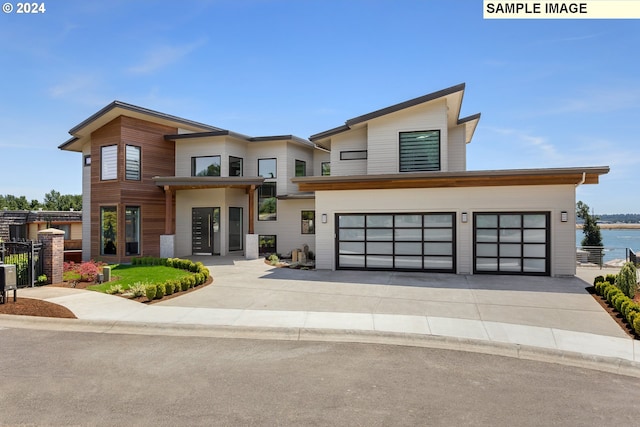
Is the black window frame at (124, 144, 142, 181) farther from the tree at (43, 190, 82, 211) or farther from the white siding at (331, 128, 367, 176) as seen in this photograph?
the tree at (43, 190, 82, 211)

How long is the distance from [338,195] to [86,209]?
51.3ft

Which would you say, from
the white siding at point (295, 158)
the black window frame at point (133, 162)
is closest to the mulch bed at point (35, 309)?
the black window frame at point (133, 162)

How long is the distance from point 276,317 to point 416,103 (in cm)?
1301

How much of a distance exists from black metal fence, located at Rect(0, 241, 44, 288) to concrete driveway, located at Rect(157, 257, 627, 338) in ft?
18.7

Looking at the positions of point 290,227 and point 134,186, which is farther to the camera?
point 290,227

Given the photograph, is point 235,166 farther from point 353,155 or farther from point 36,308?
point 36,308

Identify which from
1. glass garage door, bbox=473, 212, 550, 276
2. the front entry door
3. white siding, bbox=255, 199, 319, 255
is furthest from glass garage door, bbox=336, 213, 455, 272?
the front entry door

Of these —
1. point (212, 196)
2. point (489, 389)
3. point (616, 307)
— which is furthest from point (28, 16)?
point (616, 307)

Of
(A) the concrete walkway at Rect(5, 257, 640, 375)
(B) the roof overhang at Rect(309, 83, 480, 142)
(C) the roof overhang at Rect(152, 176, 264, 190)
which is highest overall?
(B) the roof overhang at Rect(309, 83, 480, 142)

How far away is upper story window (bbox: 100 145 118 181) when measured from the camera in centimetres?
2140

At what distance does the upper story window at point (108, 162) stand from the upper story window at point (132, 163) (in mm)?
581

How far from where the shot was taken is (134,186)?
70.7 ft

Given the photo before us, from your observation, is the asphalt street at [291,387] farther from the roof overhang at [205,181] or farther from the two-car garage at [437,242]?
the roof overhang at [205,181]

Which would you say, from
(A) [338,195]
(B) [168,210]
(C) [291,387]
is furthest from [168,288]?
(B) [168,210]
